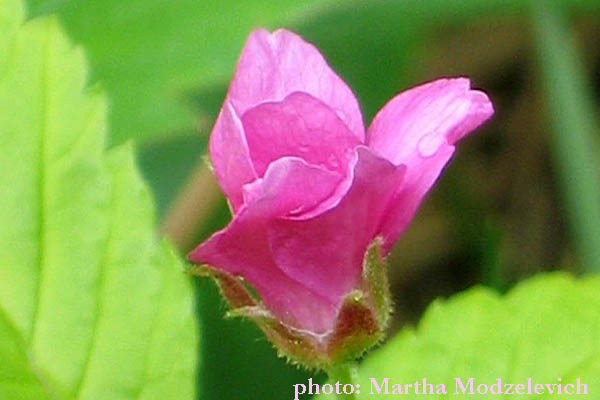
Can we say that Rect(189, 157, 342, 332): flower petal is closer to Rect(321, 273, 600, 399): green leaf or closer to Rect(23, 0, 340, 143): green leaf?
Rect(321, 273, 600, 399): green leaf

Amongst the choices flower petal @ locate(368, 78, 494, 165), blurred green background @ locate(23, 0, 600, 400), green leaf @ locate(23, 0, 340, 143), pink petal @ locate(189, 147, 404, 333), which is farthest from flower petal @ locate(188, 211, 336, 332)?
green leaf @ locate(23, 0, 340, 143)

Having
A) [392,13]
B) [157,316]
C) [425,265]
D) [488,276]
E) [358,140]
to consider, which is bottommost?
[425,265]

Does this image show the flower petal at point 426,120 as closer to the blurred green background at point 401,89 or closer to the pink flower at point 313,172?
the pink flower at point 313,172

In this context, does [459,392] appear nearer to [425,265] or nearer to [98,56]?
[98,56]

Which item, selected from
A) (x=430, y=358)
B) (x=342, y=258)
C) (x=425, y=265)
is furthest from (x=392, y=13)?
(x=342, y=258)

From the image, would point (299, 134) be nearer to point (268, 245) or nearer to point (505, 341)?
point (268, 245)

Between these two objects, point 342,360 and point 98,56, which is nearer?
point 342,360

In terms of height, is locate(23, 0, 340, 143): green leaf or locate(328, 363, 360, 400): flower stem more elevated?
locate(328, 363, 360, 400): flower stem
